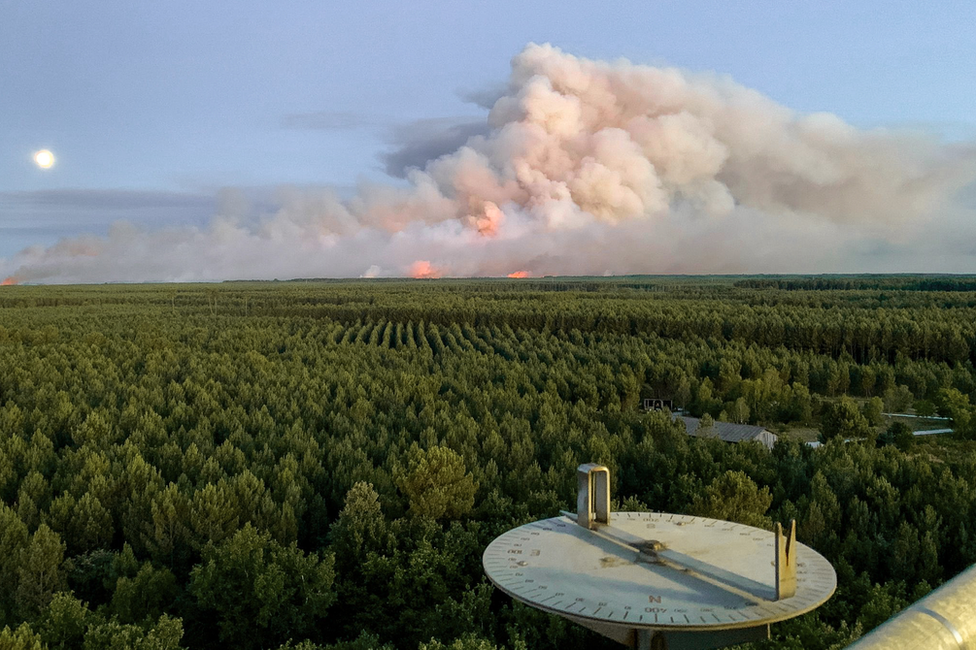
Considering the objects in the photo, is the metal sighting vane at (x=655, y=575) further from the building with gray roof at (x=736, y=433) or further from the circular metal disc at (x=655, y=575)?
the building with gray roof at (x=736, y=433)

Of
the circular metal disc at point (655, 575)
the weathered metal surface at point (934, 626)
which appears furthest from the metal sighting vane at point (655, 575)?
the weathered metal surface at point (934, 626)

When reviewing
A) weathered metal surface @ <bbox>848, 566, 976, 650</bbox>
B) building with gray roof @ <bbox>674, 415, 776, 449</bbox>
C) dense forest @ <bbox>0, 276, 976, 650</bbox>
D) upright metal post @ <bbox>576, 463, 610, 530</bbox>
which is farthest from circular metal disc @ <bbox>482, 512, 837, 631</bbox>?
building with gray roof @ <bbox>674, 415, 776, 449</bbox>

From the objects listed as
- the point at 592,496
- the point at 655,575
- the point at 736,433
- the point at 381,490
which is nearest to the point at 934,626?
the point at 655,575

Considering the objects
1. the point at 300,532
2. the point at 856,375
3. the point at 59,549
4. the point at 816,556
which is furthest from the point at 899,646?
the point at 856,375

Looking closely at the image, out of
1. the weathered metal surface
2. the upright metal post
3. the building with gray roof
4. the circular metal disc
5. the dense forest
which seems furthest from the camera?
the building with gray roof

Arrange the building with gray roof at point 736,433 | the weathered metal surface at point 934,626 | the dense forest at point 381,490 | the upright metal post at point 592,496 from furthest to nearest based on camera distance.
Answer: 1. the building with gray roof at point 736,433
2. the dense forest at point 381,490
3. the upright metal post at point 592,496
4. the weathered metal surface at point 934,626

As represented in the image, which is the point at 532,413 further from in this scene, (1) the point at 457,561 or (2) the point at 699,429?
(1) the point at 457,561

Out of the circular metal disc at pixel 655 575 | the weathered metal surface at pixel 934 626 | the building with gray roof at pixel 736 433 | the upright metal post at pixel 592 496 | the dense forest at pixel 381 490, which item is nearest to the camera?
the weathered metal surface at pixel 934 626

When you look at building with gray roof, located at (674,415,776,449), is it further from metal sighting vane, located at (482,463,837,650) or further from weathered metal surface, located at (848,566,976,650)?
weathered metal surface, located at (848,566,976,650)
